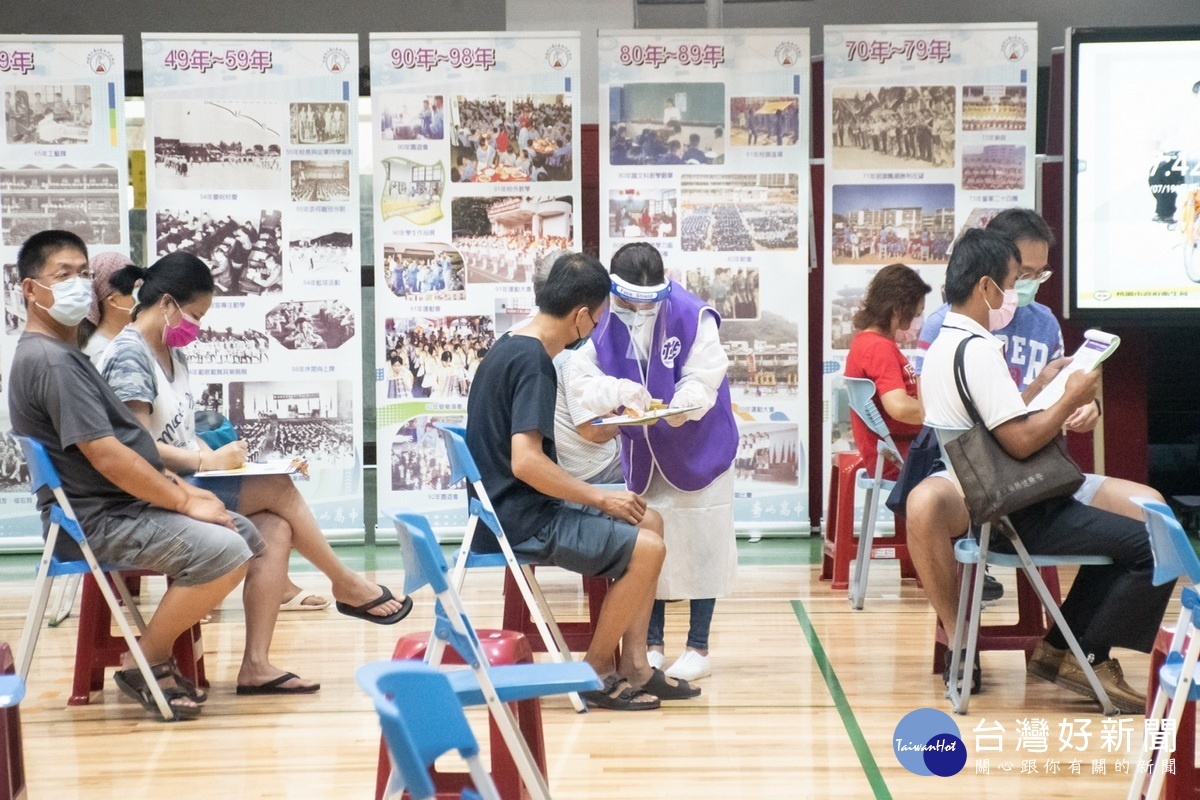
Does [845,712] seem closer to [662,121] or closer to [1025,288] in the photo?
[1025,288]

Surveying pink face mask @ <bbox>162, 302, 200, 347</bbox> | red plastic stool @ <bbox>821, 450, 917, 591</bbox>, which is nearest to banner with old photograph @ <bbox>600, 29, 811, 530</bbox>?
red plastic stool @ <bbox>821, 450, 917, 591</bbox>

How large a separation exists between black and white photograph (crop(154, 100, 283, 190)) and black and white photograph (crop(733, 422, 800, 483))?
2.67 meters

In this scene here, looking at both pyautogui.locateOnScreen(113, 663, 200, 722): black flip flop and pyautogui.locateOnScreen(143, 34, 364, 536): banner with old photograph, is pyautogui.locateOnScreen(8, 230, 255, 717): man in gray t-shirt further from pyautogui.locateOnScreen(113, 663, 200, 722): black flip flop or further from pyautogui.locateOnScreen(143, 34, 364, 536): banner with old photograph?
pyautogui.locateOnScreen(143, 34, 364, 536): banner with old photograph

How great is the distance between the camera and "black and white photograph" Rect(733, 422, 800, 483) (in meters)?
6.55

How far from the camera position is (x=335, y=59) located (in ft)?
21.0

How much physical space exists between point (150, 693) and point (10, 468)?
3038 millimetres

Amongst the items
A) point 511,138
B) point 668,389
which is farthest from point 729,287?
point 668,389

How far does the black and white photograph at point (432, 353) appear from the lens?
6.45m

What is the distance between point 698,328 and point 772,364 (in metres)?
2.51

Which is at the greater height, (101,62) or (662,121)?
(101,62)

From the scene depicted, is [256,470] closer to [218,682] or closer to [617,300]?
[218,682]

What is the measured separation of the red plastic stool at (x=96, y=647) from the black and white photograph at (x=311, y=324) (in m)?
2.43

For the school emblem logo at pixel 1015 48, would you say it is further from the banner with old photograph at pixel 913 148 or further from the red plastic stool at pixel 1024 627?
the red plastic stool at pixel 1024 627

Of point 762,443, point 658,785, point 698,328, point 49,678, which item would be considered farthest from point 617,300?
point 762,443
